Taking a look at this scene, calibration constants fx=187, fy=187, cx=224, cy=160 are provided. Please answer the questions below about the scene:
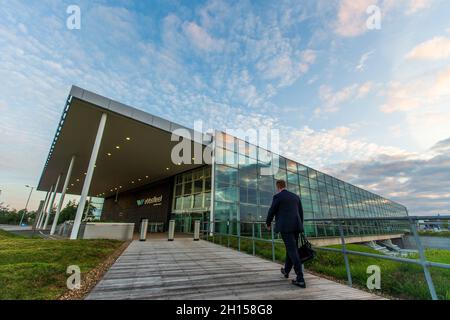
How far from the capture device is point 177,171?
65.7ft

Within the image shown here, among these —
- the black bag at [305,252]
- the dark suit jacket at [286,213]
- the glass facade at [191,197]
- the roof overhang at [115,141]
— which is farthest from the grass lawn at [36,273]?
the glass facade at [191,197]

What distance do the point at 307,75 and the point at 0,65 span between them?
14352mm

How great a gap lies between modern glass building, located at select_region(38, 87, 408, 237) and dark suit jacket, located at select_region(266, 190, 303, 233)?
145 inches

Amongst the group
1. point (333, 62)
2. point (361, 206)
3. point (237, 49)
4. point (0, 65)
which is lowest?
point (361, 206)

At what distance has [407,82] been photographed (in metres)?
7.39

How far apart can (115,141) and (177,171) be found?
7215 mm

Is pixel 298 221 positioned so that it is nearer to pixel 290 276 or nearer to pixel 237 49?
pixel 290 276

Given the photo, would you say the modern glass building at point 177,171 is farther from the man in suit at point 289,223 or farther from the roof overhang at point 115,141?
the man in suit at point 289,223

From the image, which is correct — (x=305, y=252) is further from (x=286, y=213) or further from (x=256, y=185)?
(x=256, y=185)

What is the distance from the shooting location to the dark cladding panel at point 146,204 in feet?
68.8

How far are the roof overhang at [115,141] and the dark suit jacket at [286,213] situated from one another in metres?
10.1

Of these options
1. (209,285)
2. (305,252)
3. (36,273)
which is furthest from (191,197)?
(305,252)

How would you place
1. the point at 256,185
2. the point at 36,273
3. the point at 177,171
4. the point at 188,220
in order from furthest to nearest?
the point at 177,171
the point at 188,220
the point at 256,185
the point at 36,273
